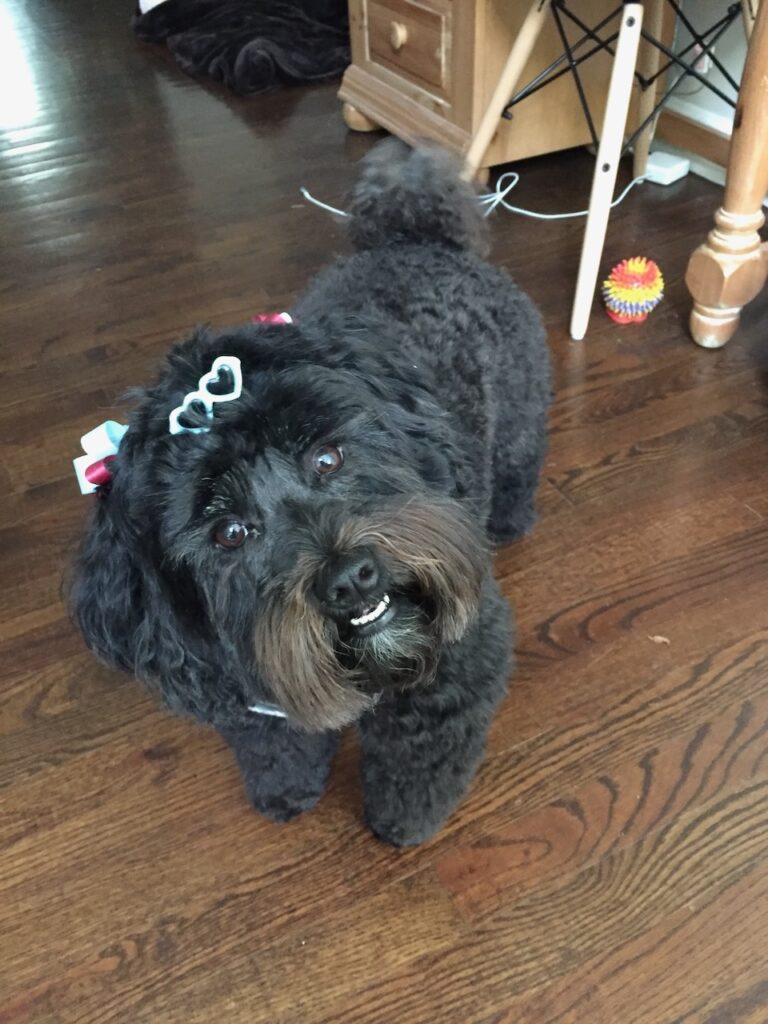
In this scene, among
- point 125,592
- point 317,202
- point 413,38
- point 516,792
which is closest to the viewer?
point 125,592

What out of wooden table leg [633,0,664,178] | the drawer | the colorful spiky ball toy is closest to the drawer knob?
the drawer

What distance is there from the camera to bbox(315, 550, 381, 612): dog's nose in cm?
83

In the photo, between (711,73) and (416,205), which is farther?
(711,73)

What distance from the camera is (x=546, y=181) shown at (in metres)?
2.55

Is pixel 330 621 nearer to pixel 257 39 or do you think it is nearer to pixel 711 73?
pixel 711 73

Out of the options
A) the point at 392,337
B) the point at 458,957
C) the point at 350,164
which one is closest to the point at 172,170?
the point at 350,164

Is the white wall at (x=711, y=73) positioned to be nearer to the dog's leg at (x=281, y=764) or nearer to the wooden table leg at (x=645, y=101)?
the wooden table leg at (x=645, y=101)

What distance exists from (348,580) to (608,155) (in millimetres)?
1319

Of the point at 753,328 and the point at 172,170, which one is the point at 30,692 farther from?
the point at 172,170

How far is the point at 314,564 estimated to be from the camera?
0.84 metres

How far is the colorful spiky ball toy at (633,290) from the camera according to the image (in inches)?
77.5

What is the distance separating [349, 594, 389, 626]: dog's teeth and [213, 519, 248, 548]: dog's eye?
0.47 ft

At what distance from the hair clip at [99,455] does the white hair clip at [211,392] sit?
0.34ft

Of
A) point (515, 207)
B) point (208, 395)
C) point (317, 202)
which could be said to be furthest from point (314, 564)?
point (317, 202)
